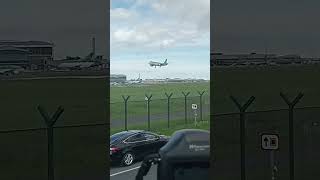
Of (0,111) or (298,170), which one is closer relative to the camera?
(0,111)

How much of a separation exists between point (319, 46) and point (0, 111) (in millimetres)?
1992

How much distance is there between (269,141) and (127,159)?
935mm

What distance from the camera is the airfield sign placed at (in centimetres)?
297

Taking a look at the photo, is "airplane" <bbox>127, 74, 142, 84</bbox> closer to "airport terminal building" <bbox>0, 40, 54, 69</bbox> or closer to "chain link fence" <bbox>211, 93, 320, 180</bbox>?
"airport terminal building" <bbox>0, 40, 54, 69</bbox>

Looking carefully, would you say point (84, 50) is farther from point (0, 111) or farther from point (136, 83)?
point (0, 111)

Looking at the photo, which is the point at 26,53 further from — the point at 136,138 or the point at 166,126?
the point at 166,126

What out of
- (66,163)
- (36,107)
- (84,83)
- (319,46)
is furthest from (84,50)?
(319,46)

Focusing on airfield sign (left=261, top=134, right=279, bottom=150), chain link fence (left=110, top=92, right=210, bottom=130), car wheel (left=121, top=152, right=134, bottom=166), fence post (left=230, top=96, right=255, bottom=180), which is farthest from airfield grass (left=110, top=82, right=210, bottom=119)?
airfield sign (left=261, top=134, right=279, bottom=150)

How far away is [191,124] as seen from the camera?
2.80 meters

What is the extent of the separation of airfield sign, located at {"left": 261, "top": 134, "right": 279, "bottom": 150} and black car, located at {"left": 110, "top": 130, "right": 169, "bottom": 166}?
68 cm

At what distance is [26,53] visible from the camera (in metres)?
2.51

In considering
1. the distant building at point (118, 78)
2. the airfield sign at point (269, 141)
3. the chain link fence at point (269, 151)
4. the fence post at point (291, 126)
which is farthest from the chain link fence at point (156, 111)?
the fence post at point (291, 126)

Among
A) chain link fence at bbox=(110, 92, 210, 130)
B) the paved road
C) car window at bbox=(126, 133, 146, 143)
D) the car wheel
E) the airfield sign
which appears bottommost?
the paved road

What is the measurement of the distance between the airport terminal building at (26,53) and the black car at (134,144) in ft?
1.91
